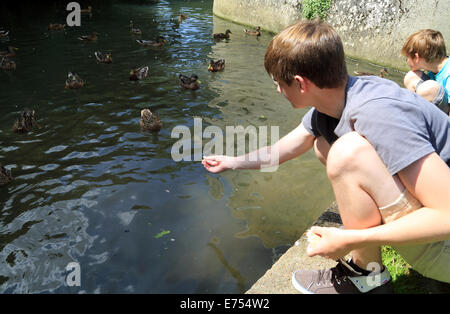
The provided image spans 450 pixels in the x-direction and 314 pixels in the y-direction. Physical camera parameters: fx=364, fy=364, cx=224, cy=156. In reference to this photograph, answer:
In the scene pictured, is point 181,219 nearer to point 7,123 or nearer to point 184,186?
point 184,186

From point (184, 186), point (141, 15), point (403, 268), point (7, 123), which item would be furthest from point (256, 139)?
point (141, 15)

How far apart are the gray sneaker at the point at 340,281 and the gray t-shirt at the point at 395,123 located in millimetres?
838

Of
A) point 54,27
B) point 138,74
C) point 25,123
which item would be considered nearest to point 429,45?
point 25,123

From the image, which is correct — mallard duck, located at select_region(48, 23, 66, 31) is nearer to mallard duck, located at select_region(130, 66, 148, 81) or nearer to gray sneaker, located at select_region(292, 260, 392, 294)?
mallard duck, located at select_region(130, 66, 148, 81)

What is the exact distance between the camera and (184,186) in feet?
14.8

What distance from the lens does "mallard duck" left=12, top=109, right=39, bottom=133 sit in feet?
18.6

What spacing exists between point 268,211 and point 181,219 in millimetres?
963

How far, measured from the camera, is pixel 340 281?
2.41 meters

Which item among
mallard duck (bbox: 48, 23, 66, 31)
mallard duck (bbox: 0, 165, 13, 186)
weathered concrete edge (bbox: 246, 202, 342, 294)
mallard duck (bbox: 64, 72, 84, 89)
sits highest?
mallard duck (bbox: 48, 23, 66, 31)

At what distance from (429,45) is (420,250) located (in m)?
2.98

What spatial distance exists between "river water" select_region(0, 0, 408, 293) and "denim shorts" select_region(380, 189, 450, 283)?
139 cm

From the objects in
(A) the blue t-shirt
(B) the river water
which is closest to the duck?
(B) the river water

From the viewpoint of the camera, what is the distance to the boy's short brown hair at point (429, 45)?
13.6ft

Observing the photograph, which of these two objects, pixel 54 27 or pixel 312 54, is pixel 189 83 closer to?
pixel 312 54
